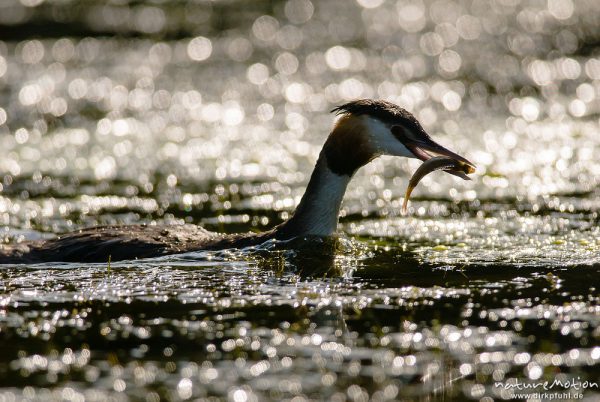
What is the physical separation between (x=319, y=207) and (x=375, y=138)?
3.04 ft

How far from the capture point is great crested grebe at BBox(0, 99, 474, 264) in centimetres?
1109

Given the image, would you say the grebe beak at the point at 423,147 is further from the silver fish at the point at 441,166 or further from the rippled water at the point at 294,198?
the rippled water at the point at 294,198

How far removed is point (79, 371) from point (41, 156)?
413 inches

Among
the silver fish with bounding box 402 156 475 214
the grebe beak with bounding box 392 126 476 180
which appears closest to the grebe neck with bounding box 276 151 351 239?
the grebe beak with bounding box 392 126 476 180

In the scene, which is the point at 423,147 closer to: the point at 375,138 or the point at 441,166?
the point at 441,166

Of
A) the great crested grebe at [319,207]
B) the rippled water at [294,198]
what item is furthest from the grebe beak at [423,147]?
the rippled water at [294,198]

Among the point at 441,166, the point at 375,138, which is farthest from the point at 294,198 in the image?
the point at 441,166

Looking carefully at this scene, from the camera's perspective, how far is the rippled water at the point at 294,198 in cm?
795

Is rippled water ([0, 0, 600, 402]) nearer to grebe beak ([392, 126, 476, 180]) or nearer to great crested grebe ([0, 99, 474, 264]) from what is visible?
great crested grebe ([0, 99, 474, 264])

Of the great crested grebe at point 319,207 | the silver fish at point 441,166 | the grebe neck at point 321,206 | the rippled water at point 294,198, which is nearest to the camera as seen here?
the rippled water at point 294,198

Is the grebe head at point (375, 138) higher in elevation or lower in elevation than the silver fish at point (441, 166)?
higher

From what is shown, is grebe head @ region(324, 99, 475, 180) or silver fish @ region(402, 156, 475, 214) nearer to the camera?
silver fish @ region(402, 156, 475, 214)

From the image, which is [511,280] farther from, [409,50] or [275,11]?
[275,11]

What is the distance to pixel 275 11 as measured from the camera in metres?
30.2
